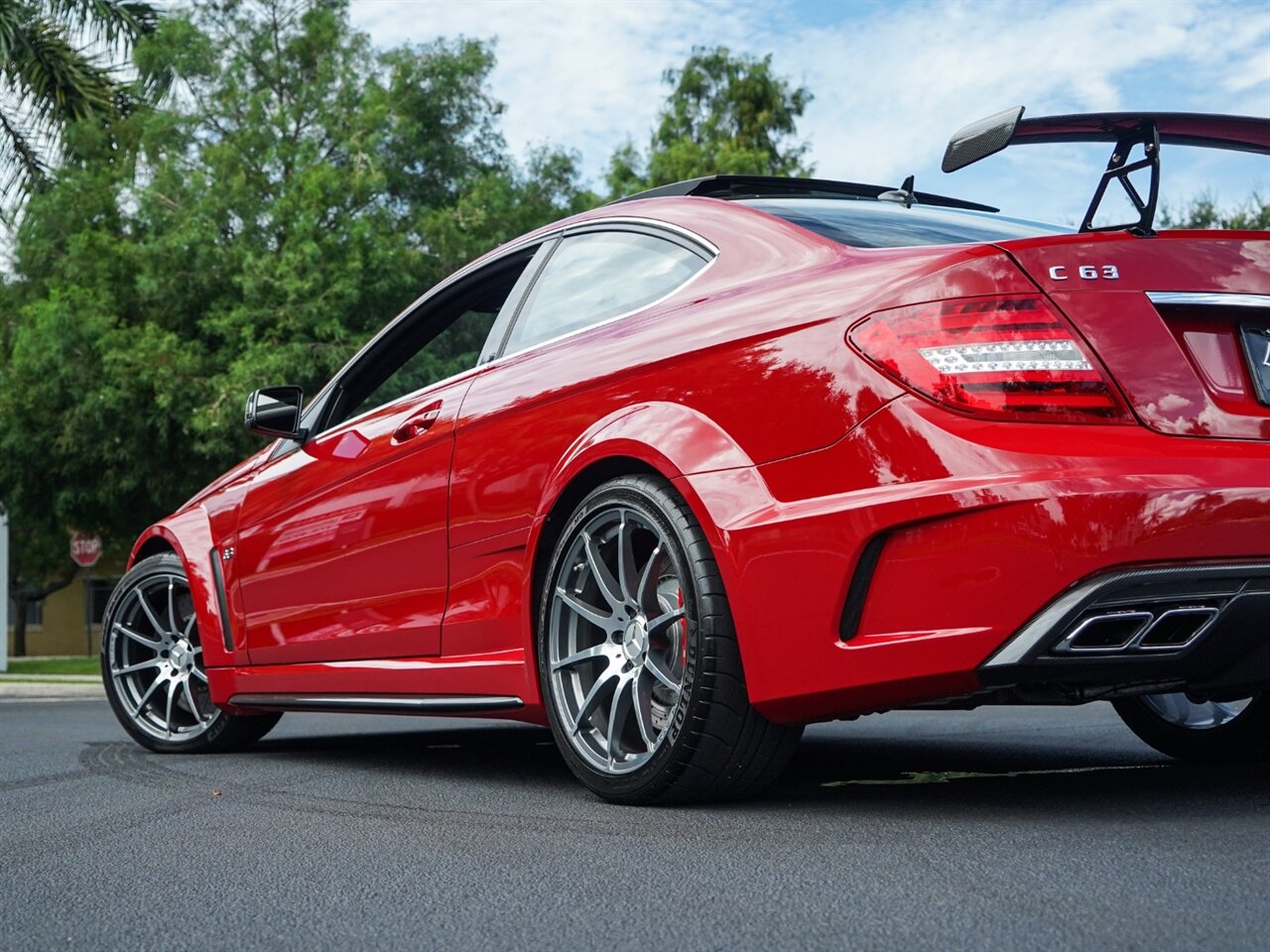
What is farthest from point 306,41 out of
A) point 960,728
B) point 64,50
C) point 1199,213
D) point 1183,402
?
point 1183,402

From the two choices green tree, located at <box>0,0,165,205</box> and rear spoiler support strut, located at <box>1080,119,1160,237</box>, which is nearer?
rear spoiler support strut, located at <box>1080,119,1160,237</box>

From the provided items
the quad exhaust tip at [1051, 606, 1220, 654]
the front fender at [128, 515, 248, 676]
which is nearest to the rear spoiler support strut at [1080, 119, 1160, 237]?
the quad exhaust tip at [1051, 606, 1220, 654]

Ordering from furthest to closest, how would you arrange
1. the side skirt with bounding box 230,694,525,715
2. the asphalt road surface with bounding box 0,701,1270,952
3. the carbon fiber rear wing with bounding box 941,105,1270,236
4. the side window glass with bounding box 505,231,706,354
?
1. the side skirt with bounding box 230,694,525,715
2. the side window glass with bounding box 505,231,706,354
3. the carbon fiber rear wing with bounding box 941,105,1270,236
4. the asphalt road surface with bounding box 0,701,1270,952

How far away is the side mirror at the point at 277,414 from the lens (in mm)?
5605

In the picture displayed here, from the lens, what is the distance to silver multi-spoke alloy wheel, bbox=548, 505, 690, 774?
145 inches

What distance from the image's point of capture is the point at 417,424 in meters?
4.73

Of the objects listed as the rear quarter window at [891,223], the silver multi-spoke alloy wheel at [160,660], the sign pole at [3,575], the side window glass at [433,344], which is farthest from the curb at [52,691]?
the rear quarter window at [891,223]

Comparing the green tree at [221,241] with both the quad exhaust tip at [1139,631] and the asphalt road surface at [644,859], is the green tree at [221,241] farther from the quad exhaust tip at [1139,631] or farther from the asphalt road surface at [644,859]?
the quad exhaust tip at [1139,631]

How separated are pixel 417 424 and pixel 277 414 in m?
1.08

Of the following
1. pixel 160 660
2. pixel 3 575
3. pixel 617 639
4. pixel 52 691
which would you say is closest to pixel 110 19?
Result: pixel 3 575

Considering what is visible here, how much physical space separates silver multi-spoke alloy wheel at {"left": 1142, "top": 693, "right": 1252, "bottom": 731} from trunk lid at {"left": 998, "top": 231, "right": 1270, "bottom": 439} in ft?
5.64

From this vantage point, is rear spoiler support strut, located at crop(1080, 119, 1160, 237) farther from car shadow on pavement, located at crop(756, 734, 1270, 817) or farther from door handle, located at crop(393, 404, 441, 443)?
door handle, located at crop(393, 404, 441, 443)

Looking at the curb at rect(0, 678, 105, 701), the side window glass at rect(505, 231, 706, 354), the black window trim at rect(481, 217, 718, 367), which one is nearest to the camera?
the black window trim at rect(481, 217, 718, 367)

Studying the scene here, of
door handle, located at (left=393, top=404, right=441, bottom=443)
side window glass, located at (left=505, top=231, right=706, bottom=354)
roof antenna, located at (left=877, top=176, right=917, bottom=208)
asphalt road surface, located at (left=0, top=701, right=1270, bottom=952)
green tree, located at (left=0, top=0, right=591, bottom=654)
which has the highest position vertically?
green tree, located at (left=0, top=0, right=591, bottom=654)
